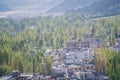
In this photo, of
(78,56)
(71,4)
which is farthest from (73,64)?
(71,4)

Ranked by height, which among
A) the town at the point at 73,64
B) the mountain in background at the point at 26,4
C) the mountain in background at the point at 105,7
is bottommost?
the town at the point at 73,64

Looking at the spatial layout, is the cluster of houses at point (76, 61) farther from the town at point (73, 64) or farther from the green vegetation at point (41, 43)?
the green vegetation at point (41, 43)

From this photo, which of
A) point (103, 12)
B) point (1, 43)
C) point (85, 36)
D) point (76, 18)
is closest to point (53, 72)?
point (1, 43)

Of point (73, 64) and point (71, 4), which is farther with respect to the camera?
point (71, 4)

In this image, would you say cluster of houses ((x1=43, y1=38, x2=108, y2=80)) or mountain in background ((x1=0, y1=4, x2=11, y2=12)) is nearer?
cluster of houses ((x1=43, y1=38, x2=108, y2=80))

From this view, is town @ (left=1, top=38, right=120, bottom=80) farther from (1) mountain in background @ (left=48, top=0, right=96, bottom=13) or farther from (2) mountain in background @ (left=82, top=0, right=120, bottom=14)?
(1) mountain in background @ (left=48, top=0, right=96, bottom=13)

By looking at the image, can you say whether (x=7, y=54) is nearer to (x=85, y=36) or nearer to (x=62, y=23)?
(x=85, y=36)

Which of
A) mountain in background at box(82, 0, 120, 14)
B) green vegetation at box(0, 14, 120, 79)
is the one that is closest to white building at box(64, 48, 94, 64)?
green vegetation at box(0, 14, 120, 79)

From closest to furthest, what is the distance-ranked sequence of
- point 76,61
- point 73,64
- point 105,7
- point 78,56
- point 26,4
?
1. point 73,64
2. point 76,61
3. point 78,56
4. point 105,7
5. point 26,4

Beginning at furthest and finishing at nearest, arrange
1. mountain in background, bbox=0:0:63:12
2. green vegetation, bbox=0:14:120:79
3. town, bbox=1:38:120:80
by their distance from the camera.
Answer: mountain in background, bbox=0:0:63:12 < green vegetation, bbox=0:14:120:79 < town, bbox=1:38:120:80

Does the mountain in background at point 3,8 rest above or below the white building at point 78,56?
above

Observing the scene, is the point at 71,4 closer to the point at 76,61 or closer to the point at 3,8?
the point at 3,8

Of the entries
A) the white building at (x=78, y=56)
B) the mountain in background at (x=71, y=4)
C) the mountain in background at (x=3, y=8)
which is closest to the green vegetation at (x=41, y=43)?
the white building at (x=78, y=56)
